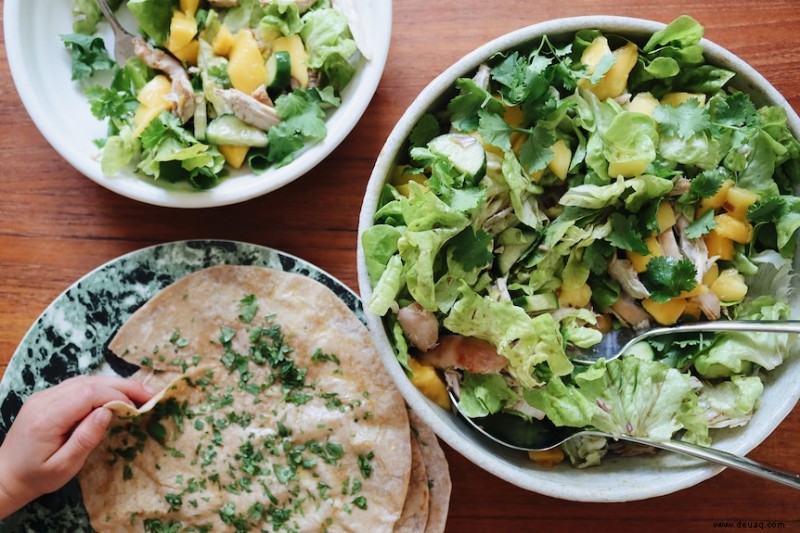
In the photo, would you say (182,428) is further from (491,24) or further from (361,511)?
(491,24)

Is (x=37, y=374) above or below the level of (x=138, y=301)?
below

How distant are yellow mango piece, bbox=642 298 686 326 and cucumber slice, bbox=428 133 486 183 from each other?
1.73 ft

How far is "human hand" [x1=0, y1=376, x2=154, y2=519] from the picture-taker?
6.21 feet

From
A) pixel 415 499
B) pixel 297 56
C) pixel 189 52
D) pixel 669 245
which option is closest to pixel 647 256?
pixel 669 245

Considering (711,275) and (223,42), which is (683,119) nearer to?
(711,275)

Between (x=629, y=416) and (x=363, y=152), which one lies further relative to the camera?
(x=363, y=152)

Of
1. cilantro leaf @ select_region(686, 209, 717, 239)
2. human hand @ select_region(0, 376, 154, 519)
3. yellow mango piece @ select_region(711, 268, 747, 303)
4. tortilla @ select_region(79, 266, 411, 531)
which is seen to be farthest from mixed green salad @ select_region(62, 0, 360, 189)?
yellow mango piece @ select_region(711, 268, 747, 303)

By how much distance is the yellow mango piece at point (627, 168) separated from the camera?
5.26ft

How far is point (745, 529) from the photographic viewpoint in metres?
2.07

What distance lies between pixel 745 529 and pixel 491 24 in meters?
1.62

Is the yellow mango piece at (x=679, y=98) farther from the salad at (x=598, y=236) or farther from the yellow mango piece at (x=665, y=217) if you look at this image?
the yellow mango piece at (x=665, y=217)

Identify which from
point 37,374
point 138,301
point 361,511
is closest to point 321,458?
point 361,511

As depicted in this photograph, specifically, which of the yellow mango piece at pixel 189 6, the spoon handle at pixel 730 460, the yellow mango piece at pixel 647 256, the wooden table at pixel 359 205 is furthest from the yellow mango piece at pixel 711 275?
the yellow mango piece at pixel 189 6

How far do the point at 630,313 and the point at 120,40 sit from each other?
154cm
